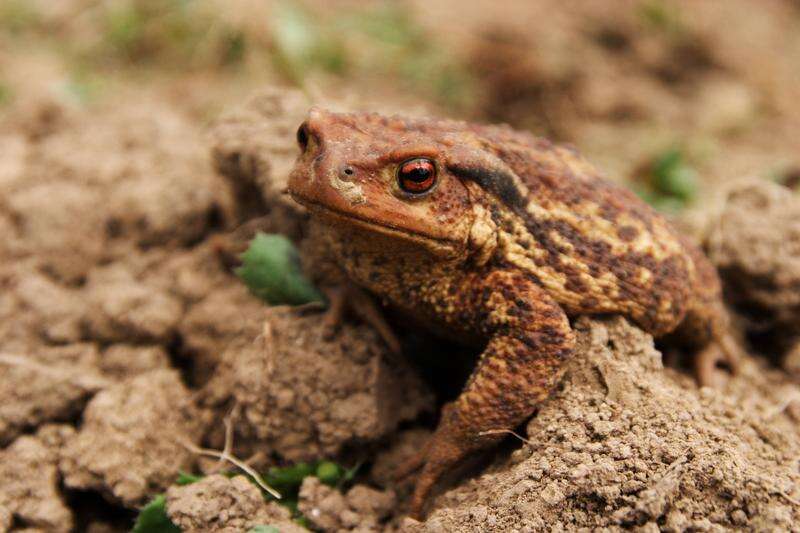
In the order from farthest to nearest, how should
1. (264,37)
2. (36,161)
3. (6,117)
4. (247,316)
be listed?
(264,37) < (6,117) < (36,161) < (247,316)

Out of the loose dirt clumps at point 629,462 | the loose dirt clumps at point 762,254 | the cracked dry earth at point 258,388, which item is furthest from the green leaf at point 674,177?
the loose dirt clumps at point 629,462

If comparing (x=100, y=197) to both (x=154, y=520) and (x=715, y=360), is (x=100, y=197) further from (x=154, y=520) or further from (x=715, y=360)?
(x=715, y=360)

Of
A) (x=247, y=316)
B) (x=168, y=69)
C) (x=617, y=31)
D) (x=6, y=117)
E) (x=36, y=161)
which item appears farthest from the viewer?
(x=617, y=31)

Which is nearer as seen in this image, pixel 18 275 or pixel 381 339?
pixel 381 339

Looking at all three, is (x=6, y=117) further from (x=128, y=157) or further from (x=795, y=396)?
(x=795, y=396)

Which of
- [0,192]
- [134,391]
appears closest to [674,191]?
[134,391]
